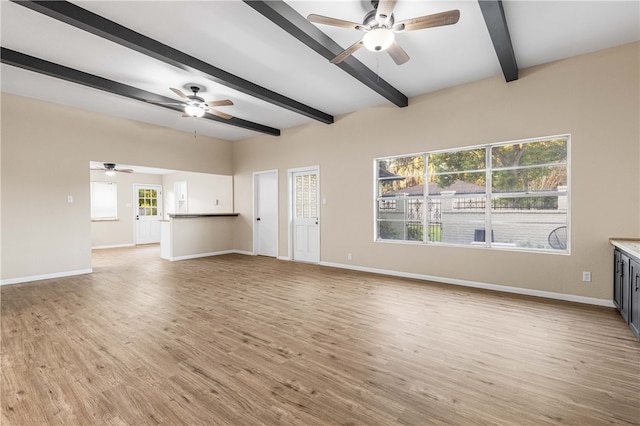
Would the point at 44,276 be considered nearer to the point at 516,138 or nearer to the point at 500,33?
the point at 500,33

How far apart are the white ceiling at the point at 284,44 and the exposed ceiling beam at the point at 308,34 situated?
0.29ft

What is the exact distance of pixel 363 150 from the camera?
5.52 m

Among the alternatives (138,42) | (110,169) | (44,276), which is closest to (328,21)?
(138,42)

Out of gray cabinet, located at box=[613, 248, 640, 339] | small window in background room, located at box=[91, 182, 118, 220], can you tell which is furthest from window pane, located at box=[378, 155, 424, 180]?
small window in background room, located at box=[91, 182, 118, 220]

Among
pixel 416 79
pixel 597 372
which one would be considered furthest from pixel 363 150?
pixel 597 372

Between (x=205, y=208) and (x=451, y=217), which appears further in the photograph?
(x=205, y=208)

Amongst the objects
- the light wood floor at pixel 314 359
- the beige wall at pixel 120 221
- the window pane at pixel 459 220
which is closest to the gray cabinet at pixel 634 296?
the light wood floor at pixel 314 359

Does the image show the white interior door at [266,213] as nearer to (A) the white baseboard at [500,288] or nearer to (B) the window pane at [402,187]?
(A) the white baseboard at [500,288]

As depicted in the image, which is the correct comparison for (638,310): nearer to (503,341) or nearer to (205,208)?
(503,341)

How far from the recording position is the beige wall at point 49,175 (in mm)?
4699

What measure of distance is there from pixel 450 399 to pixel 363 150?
436cm

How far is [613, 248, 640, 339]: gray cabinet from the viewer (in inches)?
104

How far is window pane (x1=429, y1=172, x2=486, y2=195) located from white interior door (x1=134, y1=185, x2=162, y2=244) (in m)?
9.23

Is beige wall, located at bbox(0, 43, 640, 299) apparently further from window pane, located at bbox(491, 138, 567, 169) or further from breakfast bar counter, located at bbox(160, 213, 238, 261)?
breakfast bar counter, located at bbox(160, 213, 238, 261)
